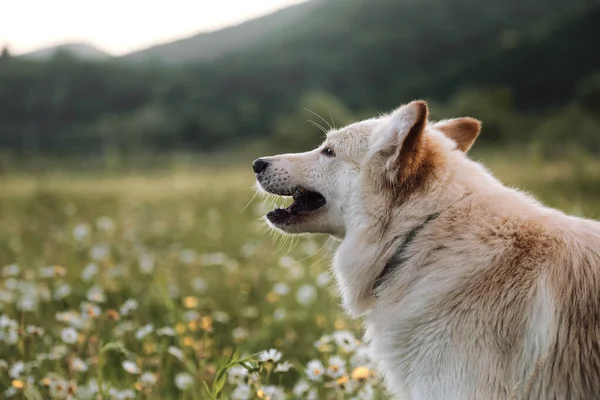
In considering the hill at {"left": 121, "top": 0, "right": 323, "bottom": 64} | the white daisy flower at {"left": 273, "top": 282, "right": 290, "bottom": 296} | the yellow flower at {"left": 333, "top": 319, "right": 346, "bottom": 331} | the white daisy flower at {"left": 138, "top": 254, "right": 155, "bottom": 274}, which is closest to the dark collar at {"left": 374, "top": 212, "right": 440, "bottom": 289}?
the yellow flower at {"left": 333, "top": 319, "right": 346, "bottom": 331}

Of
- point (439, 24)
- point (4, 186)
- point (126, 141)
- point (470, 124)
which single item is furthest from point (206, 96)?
point (470, 124)

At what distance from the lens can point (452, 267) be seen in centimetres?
259

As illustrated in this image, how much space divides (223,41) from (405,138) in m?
71.4

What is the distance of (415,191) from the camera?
2.84m

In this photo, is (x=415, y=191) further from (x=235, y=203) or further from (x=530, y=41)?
(x=530, y=41)

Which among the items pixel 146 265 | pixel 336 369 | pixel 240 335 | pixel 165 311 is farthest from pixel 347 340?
pixel 146 265

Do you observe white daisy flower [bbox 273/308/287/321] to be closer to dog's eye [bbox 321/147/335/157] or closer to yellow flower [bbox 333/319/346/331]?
yellow flower [bbox 333/319/346/331]

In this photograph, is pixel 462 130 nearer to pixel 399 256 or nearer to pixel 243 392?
pixel 399 256

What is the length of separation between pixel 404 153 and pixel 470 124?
0.84 metres

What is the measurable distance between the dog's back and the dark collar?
0.04 m

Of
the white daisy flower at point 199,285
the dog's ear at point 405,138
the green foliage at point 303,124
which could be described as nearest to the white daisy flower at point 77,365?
the dog's ear at point 405,138

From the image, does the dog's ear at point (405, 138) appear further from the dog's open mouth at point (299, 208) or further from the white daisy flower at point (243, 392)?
the white daisy flower at point (243, 392)

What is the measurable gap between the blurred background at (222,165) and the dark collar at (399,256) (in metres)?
0.41

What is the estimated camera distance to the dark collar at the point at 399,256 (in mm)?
2777
